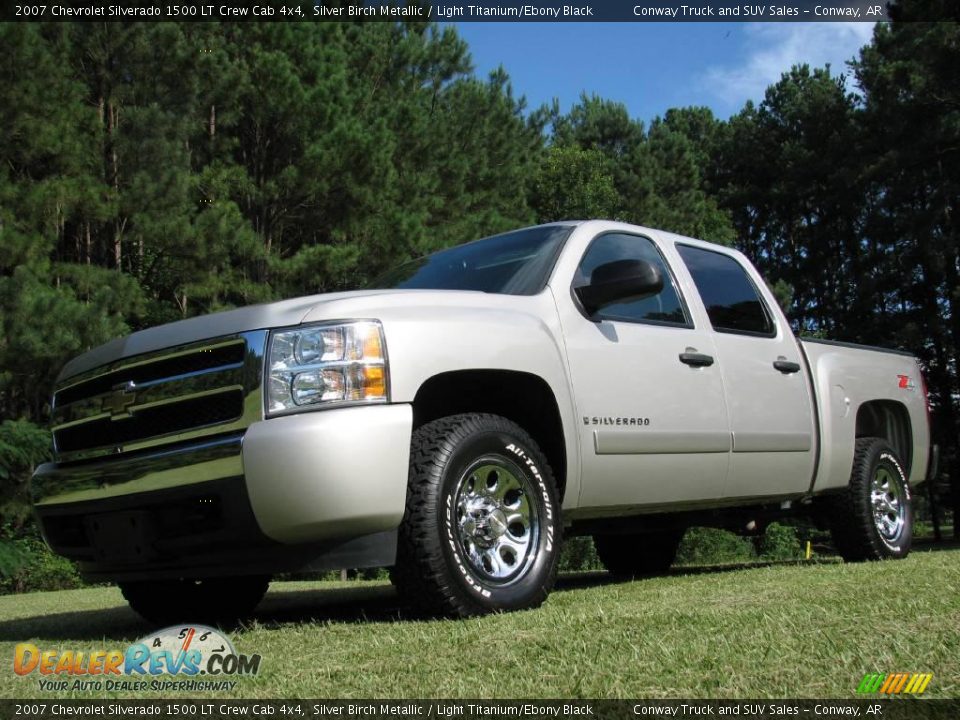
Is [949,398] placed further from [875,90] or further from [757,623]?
[757,623]

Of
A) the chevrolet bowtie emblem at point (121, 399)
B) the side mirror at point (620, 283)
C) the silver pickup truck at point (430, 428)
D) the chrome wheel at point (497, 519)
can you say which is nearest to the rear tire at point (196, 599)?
the silver pickup truck at point (430, 428)

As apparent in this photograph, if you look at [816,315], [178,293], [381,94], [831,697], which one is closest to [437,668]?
[831,697]

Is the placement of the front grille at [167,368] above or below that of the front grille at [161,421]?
above

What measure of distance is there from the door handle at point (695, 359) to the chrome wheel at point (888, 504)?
214 centimetres

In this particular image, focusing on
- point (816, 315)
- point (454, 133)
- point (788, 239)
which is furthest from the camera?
point (788, 239)

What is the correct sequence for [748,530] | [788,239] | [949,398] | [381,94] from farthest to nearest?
[788,239] → [949,398] → [381,94] → [748,530]

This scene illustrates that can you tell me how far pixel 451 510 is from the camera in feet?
13.4

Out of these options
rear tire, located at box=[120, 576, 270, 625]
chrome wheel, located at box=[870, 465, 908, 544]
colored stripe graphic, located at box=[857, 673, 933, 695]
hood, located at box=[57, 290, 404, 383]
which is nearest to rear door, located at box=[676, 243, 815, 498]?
chrome wheel, located at box=[870, 465, 908, 544]

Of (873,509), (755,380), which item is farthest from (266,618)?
(873,509)

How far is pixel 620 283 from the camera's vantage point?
4785 mm

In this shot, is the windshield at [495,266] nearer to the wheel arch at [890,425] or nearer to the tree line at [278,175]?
the wheel arch at [890,425]

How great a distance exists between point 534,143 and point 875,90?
11328 mm

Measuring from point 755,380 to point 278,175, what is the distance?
16573mm

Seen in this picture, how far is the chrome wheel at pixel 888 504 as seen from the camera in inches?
276
